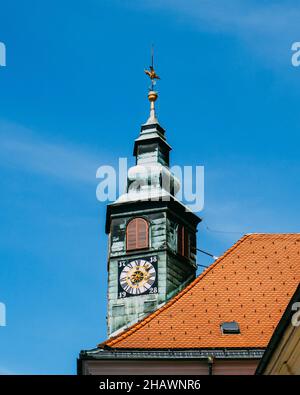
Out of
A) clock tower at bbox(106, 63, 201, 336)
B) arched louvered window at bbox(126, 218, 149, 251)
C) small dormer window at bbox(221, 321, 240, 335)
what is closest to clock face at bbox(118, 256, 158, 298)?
clock tower at bbox(106, 63, 201, 336)

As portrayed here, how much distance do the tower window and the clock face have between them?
109 cm

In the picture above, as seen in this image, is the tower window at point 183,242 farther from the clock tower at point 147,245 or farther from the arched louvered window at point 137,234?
the arched louvered window at point 137,234

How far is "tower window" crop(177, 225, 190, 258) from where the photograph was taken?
95.0 ft

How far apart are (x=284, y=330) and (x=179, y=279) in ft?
56.1

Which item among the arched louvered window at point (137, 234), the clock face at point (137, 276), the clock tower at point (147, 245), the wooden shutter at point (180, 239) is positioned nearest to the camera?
the clock tower at point (147, 245)

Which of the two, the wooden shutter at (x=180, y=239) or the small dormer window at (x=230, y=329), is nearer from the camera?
the small dormer window at (x=230, y=329)

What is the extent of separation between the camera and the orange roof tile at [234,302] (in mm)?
22047

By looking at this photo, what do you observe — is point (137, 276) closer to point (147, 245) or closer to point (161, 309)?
point (147, 245)

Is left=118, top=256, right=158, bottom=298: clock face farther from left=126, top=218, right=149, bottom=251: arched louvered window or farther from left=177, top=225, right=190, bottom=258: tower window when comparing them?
left=177, top=225, right=190, bottom=258: tower window

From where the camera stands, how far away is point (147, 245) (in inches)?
1115

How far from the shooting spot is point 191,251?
1167 inches

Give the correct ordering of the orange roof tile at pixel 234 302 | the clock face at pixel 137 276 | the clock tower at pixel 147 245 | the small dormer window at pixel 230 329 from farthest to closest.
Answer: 1. the clock face at pixel 137 276
2. the clock tower at pixel 147 245
3. the small dormer window at pixel 230 329
4. the orange roof tile at pixel 234 302

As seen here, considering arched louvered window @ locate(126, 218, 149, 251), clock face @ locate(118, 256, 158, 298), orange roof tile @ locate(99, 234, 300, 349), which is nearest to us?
orange roof tile @ locate(99, 234, 300, 349)

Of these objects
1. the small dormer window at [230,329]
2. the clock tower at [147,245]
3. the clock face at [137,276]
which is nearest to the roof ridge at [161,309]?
the small dormer window at [230,329]
